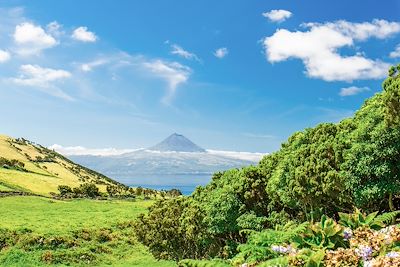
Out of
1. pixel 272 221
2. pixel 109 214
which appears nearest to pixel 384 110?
pixel 272 221

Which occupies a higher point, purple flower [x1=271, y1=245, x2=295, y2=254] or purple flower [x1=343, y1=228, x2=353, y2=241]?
purple flower [x1=343, y1=228, x2=353, y2=241]

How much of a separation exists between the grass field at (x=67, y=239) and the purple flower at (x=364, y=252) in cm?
4771

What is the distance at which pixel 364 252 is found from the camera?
906cm

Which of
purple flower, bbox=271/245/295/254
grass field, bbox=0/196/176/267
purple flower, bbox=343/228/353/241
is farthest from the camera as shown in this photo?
grass field, bbox=0/196/176/267

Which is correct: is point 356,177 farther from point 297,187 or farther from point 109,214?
point 109,214

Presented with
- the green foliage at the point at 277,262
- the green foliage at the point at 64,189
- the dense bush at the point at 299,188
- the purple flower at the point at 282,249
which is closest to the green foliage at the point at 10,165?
the green foliage at the point at 64,189

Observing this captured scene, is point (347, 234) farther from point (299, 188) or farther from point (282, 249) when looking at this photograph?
point (299, 188)

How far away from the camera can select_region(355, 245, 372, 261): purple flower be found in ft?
29.7

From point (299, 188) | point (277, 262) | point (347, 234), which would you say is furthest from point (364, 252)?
point (299, 188)

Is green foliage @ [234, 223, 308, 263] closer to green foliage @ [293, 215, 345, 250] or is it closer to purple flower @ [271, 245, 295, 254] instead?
green foliage @ [293, 215, 345, 250]

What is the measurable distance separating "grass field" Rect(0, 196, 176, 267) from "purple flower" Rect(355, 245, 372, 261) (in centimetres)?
4771

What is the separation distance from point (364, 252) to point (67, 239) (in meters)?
65.0

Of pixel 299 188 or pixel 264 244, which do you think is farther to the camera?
pixel 299 188

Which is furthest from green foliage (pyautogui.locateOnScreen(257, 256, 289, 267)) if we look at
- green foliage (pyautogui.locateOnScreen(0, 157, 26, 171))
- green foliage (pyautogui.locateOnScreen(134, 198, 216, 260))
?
green foliage (pyautogui.locateOnScreen(0, 157, 26, 171))
